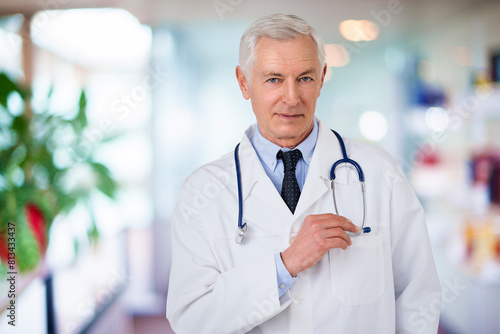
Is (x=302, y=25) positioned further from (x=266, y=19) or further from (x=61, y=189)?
(x=61, y=189)

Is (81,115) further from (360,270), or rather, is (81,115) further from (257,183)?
(360,270)

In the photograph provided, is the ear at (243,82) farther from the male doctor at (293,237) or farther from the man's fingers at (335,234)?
the man's fingers at (335,234)

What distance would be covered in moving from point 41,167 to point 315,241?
8.21ft

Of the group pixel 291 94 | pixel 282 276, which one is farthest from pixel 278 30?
pixel 282 276

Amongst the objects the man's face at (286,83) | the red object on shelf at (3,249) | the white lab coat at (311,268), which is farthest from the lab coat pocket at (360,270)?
the red object on shelf at (3,249)

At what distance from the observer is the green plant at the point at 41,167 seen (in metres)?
2.68

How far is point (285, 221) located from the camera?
44.8 inches

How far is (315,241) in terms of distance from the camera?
985 mm

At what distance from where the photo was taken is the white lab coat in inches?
41.9

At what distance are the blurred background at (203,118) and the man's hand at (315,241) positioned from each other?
6.48 feet

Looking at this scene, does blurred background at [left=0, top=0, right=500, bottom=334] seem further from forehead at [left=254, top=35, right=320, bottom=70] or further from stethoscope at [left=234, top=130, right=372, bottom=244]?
forehead at [left=254, top=35, right=320, bottom=70]

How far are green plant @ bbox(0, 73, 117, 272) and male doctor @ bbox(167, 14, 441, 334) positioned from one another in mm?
1826

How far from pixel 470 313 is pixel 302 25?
102 inches

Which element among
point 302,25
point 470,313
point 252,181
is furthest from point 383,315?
point 470,313
